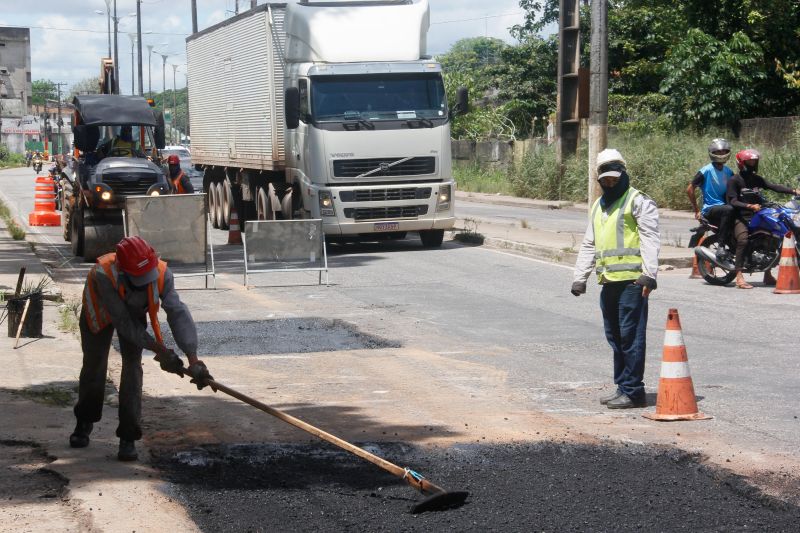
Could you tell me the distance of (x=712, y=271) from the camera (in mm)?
15367

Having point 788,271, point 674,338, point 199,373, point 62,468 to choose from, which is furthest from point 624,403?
→ point 788,271

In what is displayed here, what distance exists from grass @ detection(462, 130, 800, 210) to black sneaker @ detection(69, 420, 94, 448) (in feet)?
68.4

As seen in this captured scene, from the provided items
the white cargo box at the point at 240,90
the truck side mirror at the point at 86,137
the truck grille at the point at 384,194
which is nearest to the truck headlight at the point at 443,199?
the truck grille at the point at 384,194

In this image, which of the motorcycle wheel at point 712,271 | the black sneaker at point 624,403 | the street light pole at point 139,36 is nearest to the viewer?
the black sneaker at point 624,403

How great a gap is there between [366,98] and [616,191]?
11996 millimetres

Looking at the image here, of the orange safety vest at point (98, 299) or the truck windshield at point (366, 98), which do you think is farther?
the truck windshield at point (366, 98)

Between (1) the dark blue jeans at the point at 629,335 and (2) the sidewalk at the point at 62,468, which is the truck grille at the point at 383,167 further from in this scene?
(1) the dark blue jeans at the point at 629,335

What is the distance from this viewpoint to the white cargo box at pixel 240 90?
74.0 ft

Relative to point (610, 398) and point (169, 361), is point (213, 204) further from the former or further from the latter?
point (169, 361)

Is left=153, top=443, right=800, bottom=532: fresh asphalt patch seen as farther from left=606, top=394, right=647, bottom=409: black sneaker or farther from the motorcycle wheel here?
the motorcycle wheel

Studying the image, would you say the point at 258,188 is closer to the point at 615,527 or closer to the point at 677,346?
the point at 677,346

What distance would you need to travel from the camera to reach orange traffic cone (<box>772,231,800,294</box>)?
14.1 meters

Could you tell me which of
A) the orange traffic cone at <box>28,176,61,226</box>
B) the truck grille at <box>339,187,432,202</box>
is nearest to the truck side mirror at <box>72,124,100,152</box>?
the truck grille at <box>339,187,432,202</box>

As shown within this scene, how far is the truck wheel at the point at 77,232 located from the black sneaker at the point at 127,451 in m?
13.6
